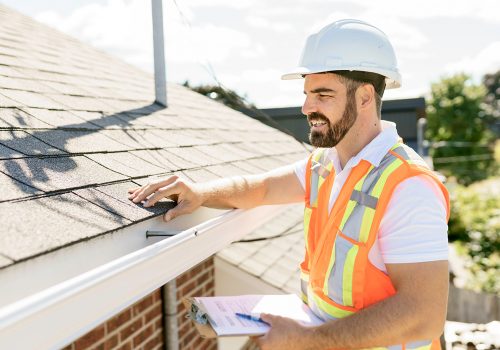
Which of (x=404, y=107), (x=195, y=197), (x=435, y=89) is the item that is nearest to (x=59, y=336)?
(x=195, y=197)

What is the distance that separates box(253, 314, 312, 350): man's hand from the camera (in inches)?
84.0

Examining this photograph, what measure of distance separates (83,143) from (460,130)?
44.6 meters

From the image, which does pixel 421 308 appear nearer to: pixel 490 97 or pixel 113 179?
pixel 113 179

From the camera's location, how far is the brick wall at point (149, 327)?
3.28 meters

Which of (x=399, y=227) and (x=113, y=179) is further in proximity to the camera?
(x=113, y=179)

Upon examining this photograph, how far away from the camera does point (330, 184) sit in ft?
8.08

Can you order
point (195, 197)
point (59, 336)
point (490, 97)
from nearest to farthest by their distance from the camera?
point (59, 336) → point (195, 197) → point (490, 97)

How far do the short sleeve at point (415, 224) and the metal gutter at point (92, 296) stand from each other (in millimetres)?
774

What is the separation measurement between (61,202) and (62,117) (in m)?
1.29

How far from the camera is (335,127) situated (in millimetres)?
2312

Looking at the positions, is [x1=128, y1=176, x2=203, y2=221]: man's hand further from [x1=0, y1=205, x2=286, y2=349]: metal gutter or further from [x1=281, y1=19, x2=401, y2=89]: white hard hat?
[x1=281, y1=19, x2=401, y2=89]: white hard hat

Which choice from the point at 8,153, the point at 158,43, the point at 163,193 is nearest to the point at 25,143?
the point at 8,153

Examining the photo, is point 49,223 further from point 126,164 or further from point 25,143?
point 126,164

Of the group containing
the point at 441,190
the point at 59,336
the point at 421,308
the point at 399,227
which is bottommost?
the point at 421,308
